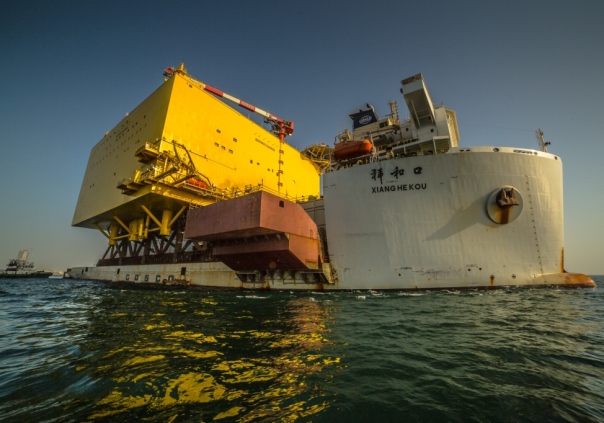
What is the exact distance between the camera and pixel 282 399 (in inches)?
101

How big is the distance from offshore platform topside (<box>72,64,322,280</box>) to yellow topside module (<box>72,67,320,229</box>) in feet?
0.29

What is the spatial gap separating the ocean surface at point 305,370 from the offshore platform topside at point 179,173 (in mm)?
8713

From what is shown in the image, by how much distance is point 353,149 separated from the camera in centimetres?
1714

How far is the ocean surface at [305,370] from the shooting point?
2.39 meters

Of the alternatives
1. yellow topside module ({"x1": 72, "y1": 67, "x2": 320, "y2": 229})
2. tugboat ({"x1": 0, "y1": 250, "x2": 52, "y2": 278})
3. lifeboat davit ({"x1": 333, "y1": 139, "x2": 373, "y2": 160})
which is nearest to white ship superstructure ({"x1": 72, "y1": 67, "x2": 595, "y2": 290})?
lifeboat davit ({"x1": 333, "y1": 139, "x2": 373, "y2": 160})

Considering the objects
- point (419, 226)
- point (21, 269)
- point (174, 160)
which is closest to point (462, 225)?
point (419, 226)

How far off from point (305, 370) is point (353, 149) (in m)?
15.5

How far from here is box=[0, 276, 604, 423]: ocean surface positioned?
239 centimetres

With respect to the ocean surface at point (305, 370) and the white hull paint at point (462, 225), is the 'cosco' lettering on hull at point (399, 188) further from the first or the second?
the ocean surface at point (305, 370)

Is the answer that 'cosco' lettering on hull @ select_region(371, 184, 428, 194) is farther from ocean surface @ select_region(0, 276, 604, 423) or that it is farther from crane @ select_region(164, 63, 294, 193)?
crane @ select_region(164, 63, 294, 193)

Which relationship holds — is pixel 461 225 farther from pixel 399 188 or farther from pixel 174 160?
pixel 174 160

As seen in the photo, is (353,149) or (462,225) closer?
(462,225)

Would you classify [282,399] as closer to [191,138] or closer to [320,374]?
[320,374]

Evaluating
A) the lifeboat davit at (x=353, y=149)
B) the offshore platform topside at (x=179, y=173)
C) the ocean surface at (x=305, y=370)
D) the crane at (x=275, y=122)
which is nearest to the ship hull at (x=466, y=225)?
the lifeboat davit at (x=353, y=149)
